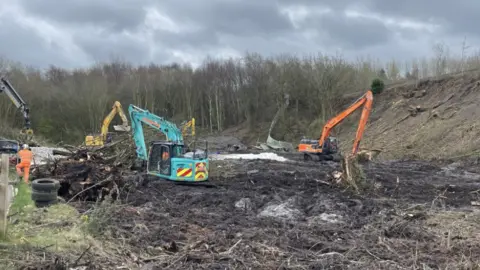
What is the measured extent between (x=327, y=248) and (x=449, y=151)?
70.9 feet

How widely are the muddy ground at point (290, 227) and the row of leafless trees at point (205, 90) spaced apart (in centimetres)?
3217

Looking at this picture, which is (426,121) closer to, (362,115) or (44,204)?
(362,115)

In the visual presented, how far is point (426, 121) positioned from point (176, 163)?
2190cm

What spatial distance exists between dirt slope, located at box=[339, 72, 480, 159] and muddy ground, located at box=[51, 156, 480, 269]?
12.1 metres

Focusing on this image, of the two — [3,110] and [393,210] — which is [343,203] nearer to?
[393,210]

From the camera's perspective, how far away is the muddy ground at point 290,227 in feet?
22.5

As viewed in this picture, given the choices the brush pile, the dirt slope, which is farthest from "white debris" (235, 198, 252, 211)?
the dirt slope

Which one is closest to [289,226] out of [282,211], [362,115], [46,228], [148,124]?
[282,211]

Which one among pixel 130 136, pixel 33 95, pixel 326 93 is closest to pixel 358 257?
pixel 130 136

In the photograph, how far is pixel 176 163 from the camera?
52.7 ft

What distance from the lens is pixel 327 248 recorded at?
7793 millimetres

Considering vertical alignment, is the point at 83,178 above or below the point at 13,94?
below

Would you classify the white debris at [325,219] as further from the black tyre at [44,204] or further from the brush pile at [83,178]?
the black tyre at [44,204]

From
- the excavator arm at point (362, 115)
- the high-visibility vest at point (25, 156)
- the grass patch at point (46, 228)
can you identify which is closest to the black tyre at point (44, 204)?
the grass patch at point (46, 228)
